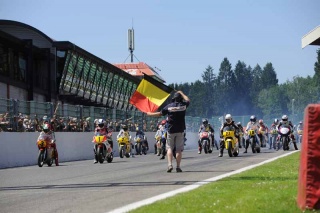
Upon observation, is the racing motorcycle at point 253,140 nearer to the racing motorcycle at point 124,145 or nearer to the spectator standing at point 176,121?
the racing motorcycle at point 124,145

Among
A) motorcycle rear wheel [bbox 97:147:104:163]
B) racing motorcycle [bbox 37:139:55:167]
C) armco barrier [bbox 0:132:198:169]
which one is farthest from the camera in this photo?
motorcycle rear wheel [bbox 97:147:104:163]

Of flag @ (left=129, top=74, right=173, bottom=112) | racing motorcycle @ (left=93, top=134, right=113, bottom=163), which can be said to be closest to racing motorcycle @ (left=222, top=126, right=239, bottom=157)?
racing motorcycle @ (left=93, top=134, right=113, bottom=163)

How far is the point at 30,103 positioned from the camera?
3033cm

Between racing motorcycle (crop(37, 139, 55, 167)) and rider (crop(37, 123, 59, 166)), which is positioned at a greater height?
rider (crop(37, 123, 59, 166))

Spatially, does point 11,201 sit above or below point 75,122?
below

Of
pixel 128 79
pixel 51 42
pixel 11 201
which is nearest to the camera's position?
pixel 11 201

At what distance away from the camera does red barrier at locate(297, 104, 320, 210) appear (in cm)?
809

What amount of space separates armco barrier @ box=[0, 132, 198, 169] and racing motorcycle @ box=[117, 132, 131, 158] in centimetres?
174

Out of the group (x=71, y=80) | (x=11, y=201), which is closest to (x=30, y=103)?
(x=11, y=201)

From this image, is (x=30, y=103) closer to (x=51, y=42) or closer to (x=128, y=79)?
(x=51, y=42)

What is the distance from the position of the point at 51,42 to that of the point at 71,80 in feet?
11.7

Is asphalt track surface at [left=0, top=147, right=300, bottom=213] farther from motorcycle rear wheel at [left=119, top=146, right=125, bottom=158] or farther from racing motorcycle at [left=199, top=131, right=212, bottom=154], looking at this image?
motorcycle rear wheel at [left=119, top=146, right=125, bottom=158]

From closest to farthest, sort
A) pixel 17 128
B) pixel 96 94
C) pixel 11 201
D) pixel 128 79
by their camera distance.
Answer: pixel 11 201 < pixel 17 128 < pixel 96 94 < pixel 128 79

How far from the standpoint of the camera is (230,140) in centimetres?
2847
